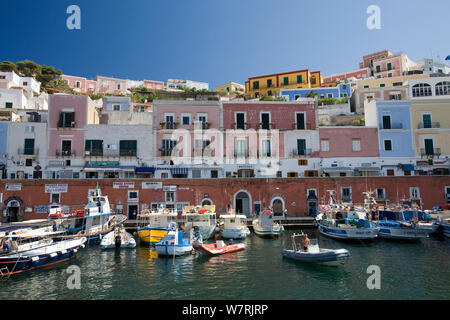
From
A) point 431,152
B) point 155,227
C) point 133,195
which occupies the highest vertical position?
point 431,152

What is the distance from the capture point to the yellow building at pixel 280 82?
62.0 meters

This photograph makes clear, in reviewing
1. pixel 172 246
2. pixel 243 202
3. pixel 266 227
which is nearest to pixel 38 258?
pixel 172 246

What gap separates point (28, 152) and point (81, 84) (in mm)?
39815

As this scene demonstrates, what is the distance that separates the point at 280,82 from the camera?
209 ft

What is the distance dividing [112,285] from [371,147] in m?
34.0

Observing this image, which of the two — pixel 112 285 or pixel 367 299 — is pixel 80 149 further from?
pixel 367 299

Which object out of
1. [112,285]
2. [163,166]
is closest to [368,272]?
[112,285]

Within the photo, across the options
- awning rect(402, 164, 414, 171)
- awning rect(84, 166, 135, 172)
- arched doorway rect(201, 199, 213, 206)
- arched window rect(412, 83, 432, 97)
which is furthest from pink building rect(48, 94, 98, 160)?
arched window rect(412, 83, 432, 97)

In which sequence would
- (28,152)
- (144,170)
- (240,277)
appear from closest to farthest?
(240,277) < (28,152) < (144,170)

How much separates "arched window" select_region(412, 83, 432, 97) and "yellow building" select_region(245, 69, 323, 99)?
19.1 m

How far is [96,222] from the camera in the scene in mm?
26391

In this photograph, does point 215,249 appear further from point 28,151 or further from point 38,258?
point 28,151

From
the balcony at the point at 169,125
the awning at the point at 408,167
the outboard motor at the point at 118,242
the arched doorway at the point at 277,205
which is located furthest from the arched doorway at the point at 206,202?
the awning at the point at 408,167

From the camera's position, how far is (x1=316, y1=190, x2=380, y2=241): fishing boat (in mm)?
24047
